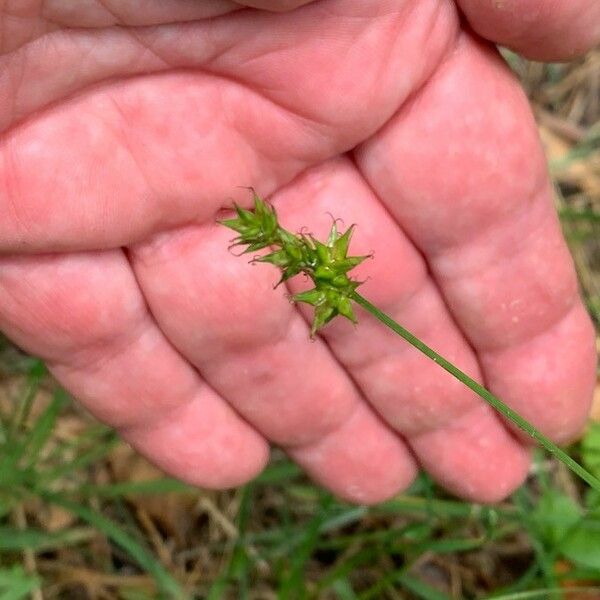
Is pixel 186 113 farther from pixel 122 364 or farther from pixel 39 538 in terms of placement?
pixel 39 538

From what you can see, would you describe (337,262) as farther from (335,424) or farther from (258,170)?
(335,424)

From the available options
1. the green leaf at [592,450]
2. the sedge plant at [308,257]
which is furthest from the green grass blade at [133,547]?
the sedge plant at [308,257]

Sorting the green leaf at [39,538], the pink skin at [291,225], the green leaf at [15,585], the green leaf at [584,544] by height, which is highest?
the pink skin at [291,225]

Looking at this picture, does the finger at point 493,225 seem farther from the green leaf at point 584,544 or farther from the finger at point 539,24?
the green leaf at point 584,544

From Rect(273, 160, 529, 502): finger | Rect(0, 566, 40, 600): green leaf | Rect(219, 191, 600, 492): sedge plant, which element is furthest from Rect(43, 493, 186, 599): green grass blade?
Rect(219, 191, 600, 492): sedge plant

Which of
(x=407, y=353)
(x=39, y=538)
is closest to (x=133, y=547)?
(x=39, y=538)

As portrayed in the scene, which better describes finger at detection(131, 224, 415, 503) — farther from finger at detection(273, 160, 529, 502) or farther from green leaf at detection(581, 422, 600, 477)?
green leaf at detection(581, 422, 600, 477)

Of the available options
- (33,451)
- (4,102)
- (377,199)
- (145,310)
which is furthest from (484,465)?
(4,102)
